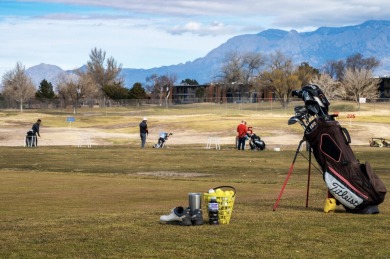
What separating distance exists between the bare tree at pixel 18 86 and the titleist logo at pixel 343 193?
132812 mm

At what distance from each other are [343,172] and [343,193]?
0.37 meters

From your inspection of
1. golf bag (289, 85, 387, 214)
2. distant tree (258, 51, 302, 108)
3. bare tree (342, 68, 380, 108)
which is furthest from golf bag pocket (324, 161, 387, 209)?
bare tree (342, 68, 380, 108)

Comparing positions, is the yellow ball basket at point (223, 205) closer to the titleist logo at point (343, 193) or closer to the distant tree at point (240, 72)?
the titleist logo at point (343, 193)

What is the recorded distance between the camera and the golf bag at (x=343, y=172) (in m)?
13.7

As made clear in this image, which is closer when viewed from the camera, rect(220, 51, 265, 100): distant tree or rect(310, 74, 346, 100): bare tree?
rect(310, 74, 346, 100): bare tree

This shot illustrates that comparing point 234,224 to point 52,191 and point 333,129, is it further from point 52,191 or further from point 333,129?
point 52,191

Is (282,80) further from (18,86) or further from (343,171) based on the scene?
(343,171)

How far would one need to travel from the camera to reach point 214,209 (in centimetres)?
1209

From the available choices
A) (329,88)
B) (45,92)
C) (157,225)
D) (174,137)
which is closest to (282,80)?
(329,88)

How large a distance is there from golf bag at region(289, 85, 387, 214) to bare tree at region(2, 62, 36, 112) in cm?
13265

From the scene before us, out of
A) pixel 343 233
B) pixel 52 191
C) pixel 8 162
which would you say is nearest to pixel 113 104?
A: pixel 8 162

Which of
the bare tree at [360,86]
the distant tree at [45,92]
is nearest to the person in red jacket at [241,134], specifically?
the bare tree at [360,86]

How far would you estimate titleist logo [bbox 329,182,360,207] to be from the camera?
13836 mm

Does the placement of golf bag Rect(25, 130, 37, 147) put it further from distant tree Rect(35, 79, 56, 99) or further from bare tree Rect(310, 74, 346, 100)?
distant tree Rect(35, 79, 56, 99)
